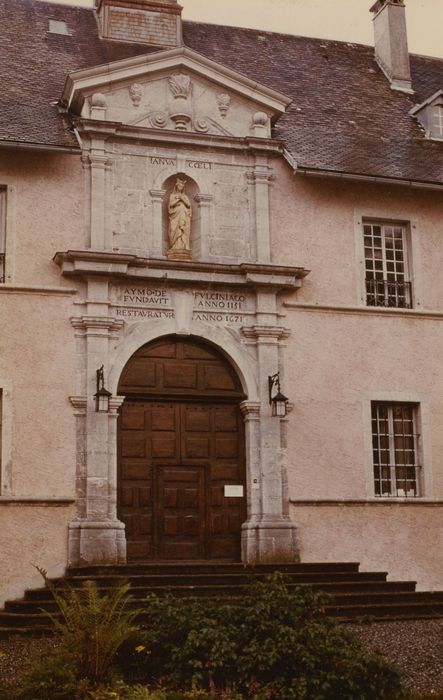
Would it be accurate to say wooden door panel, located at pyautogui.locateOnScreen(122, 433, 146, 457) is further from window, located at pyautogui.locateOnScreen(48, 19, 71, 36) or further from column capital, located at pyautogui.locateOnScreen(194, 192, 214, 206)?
window, located at pyautogui.locateOnScreen(48, 19, 71, 36)

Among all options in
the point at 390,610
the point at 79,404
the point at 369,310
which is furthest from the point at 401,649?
the point at 369,310

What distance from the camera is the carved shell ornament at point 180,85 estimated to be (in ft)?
53.6

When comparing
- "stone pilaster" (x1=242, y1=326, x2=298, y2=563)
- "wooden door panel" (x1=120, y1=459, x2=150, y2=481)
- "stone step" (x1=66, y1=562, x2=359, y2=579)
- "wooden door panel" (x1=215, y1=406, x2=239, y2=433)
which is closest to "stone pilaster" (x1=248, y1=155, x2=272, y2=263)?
"stone pilaster" (x1=242, y1=326, x2=298, y2=563)

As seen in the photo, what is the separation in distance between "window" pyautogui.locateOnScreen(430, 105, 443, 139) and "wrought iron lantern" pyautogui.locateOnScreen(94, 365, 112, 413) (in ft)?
25.5

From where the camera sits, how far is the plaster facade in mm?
14703

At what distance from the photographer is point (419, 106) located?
61.4ft

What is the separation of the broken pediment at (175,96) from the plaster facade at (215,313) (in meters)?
0.03

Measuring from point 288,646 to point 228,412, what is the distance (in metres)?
6.91

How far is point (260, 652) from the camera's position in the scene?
9.17 meters

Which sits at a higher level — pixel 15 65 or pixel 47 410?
pixel 15 65

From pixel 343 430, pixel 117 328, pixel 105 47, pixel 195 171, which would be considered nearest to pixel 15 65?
pixel 105 47

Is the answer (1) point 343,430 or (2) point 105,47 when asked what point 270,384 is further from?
(2) point 105,47

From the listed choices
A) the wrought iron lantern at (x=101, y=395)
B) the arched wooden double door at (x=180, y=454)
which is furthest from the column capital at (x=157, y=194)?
the wrought iron lantern at (x=101, y=395)

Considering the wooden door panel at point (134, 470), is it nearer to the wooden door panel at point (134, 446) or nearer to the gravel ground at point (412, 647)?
the wooden door panel at point (134, 446)
